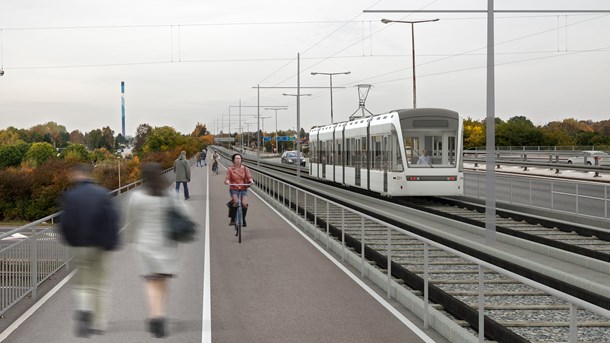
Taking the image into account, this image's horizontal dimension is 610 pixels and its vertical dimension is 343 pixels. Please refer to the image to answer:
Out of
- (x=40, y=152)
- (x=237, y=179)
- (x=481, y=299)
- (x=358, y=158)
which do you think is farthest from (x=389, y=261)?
(x=40, y=152)

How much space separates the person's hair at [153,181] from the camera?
723cm

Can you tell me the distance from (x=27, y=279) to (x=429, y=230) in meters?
8.54

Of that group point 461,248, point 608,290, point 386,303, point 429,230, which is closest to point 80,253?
point 386,303

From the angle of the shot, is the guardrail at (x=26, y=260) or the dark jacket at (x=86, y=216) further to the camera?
the guardrail at (x=26, y=260)

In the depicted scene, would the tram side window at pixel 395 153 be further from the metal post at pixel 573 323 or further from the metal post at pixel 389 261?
the metal post at pixel 573 323

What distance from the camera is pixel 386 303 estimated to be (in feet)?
30.5

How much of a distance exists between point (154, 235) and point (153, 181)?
539mm

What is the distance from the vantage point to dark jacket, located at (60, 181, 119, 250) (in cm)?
656

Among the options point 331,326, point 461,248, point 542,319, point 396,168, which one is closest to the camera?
point 542,319

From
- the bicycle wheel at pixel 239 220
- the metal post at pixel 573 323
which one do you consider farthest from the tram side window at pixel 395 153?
the metal post at pixel 573 323

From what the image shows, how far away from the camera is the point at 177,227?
284 inches

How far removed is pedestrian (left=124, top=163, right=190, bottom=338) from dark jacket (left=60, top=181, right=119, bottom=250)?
533 millimetres

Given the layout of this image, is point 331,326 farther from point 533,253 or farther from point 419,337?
point 533,253

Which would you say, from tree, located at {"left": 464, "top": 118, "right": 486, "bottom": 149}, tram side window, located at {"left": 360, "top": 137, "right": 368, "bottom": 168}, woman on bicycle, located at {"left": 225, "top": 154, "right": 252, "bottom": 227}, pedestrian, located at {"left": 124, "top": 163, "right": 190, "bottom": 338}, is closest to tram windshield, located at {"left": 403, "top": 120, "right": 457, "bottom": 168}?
tram side window, located at {"left": 360, "top": 137, "right": 368, "bottom": 168}
